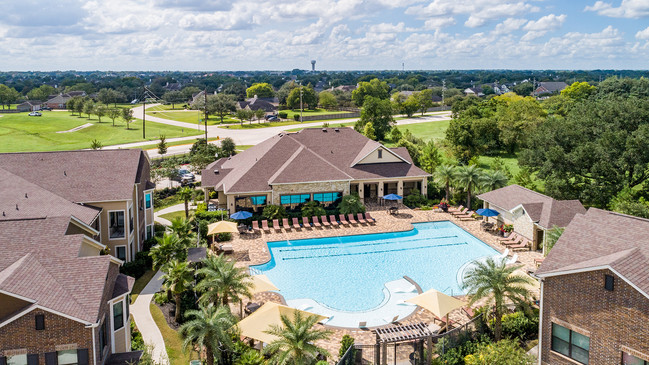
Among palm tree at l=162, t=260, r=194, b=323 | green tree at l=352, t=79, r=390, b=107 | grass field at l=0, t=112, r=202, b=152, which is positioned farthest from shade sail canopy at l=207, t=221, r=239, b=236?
green tree at l=352, t=79, r=390, b=107

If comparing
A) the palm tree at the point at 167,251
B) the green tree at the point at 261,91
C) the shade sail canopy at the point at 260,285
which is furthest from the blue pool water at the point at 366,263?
the green tree at the point at 261,91

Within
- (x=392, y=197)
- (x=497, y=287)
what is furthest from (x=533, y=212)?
(x=497, y=287)

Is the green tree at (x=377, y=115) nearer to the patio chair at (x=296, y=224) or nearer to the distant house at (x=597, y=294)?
the patio chair at (x=296, y=224)

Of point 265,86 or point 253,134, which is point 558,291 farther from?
point 265,86

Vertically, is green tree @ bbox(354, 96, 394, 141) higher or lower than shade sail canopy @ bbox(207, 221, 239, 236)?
higher

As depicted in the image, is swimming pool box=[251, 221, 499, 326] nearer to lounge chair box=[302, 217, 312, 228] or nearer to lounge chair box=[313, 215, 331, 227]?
lounge chair box=[302, 217, 312, 228]

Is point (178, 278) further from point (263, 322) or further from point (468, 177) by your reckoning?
point (468, 177)
